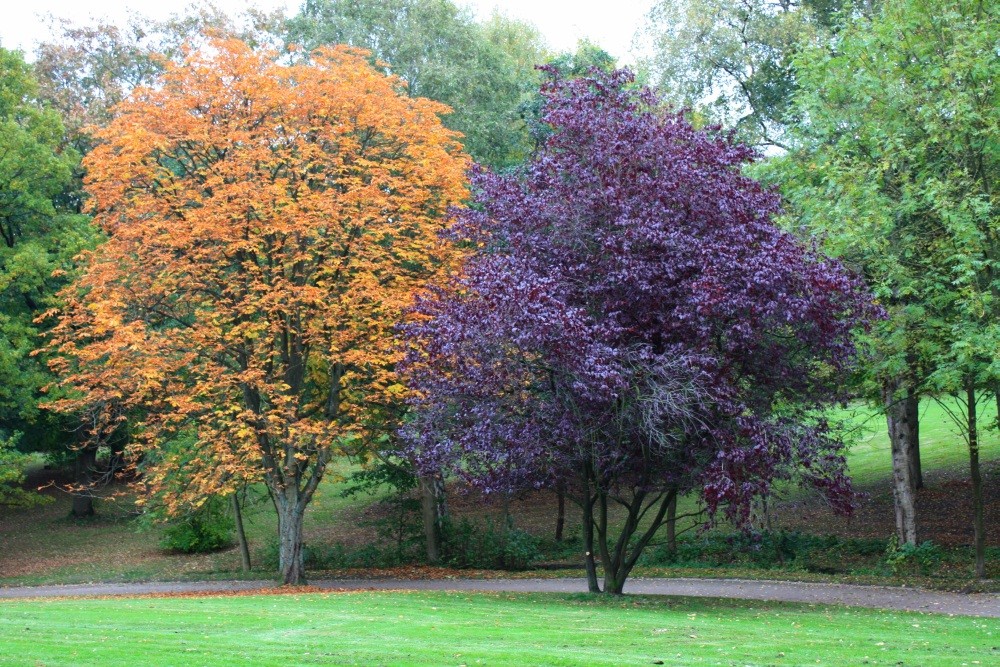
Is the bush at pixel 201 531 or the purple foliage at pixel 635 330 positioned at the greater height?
the purple foliage at pixel 635 330

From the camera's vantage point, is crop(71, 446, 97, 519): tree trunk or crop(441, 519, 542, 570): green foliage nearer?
crop(441, 519, 542, 570): green foliage

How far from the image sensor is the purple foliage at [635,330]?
16562mm

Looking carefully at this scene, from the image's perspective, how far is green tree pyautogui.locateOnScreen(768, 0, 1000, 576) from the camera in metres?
Answer: 20.0

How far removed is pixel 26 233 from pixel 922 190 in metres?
28.1

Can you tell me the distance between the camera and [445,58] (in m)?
39.3

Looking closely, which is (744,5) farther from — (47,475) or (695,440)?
(47,475)

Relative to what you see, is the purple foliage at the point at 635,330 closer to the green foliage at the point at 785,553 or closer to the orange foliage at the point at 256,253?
the orange foliage at the point at 256,253

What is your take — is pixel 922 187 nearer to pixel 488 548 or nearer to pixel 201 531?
pixel 488 548

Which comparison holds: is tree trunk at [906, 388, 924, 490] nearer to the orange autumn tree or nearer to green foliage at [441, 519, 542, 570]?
green foliage at [441, 519, 542, 570]

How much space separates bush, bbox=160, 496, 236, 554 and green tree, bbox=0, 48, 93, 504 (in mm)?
5454

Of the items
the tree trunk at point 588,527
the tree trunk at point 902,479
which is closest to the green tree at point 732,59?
the tree trunk at point 902,479

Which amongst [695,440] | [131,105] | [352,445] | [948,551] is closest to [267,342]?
[352,445]

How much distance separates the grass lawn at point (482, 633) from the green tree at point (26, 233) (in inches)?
610

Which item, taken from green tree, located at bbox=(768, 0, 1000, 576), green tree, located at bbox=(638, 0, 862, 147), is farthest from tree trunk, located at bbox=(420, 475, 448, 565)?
green tree, located at bbox=(638, 0, 862, 147)
